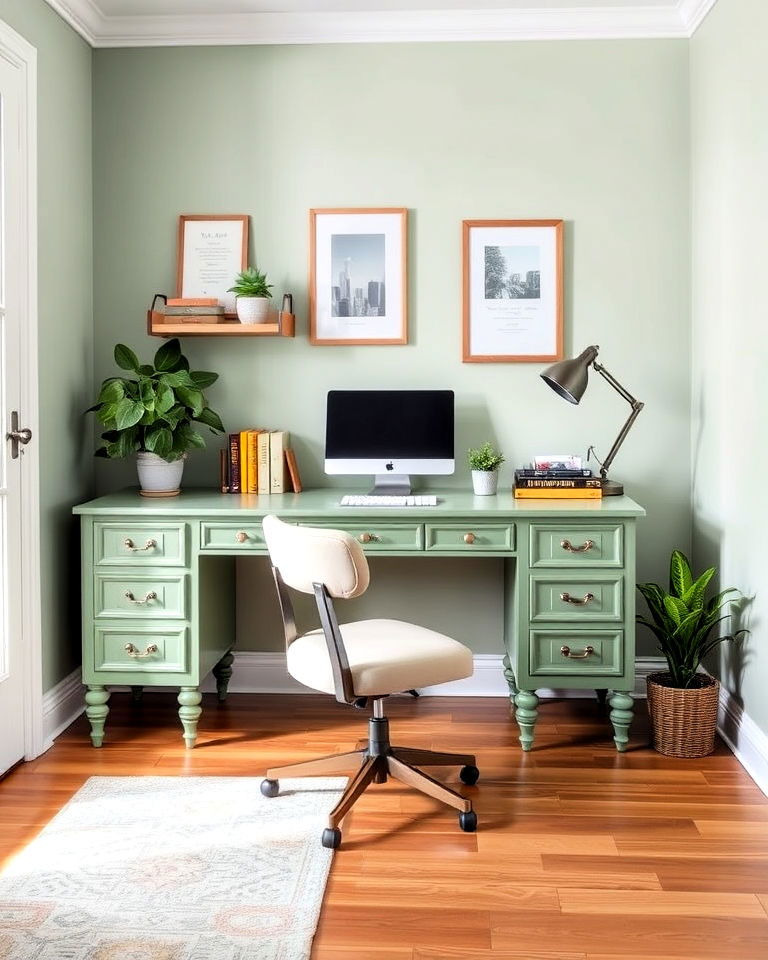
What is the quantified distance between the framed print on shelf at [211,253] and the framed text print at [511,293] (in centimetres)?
89

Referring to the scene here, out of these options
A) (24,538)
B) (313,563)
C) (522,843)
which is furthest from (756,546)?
(24,538)

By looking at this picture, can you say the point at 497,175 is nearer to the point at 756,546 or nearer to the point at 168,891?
the point at 756,546

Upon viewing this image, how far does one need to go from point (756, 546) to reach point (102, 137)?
2853mm

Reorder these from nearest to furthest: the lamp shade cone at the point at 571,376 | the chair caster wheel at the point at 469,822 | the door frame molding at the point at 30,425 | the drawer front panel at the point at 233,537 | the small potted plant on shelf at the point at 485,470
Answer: the chair caster wheel at the point at 469,822 → the door frame molding at the point at 30,425 → the drawer front panel at the point at 233,537 → the lamp shade cone at the point at 571,376 → the small potted plant on shelf at the point at 485,470

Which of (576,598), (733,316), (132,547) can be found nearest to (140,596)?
(132,547)

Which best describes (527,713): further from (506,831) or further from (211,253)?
(211,253)

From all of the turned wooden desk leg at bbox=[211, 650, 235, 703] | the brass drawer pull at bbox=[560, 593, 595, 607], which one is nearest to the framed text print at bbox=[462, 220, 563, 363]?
the brass drawer pull at bbox=[560, 593, 595, 607]

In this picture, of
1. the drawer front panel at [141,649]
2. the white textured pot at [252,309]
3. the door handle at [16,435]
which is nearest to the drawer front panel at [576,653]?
the drawer front panel at [141,649]

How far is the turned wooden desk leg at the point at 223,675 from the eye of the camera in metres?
3.72

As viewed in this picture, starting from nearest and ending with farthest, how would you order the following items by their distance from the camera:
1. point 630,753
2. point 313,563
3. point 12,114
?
point 313,563 < point 12,114 < point 630,753

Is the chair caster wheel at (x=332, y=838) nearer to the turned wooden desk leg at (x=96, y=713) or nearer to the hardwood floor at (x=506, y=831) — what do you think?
the hardwood floor at (x=506, y=831)

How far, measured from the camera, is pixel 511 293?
3.69 meters

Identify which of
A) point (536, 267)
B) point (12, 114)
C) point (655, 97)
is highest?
point (655, 97)

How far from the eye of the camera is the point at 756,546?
298 centimetres
